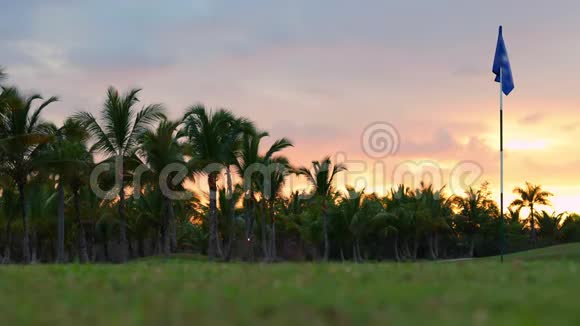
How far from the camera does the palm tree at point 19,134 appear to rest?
3372 cm

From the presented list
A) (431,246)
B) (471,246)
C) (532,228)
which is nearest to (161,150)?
(431,246)

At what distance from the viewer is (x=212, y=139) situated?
37.4m

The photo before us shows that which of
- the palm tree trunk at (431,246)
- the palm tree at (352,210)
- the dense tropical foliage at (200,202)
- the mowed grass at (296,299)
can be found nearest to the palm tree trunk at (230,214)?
the dense tropical foliage at (200,202)

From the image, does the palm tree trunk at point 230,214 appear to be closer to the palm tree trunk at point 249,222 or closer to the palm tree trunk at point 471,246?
the palm tree trunk at point 249,222

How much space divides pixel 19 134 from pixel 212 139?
9088 mm

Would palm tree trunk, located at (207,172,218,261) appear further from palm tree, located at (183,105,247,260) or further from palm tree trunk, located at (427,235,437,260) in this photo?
palm tree trunk, located at (427,235,437,260)

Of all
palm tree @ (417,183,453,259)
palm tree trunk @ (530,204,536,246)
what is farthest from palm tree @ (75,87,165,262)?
palm tree trunk @ (530,204,536,246)

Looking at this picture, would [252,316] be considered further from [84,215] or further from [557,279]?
[84,215]

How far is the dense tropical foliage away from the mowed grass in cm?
1586

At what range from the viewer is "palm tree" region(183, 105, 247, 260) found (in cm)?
3731

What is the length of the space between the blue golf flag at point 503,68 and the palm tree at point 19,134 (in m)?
19.6

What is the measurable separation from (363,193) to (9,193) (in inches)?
1065

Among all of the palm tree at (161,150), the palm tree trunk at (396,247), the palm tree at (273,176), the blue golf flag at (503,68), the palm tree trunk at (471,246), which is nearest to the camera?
the blue golf flag at (503,68)

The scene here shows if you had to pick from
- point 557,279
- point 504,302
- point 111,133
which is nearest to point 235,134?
point 111,133
